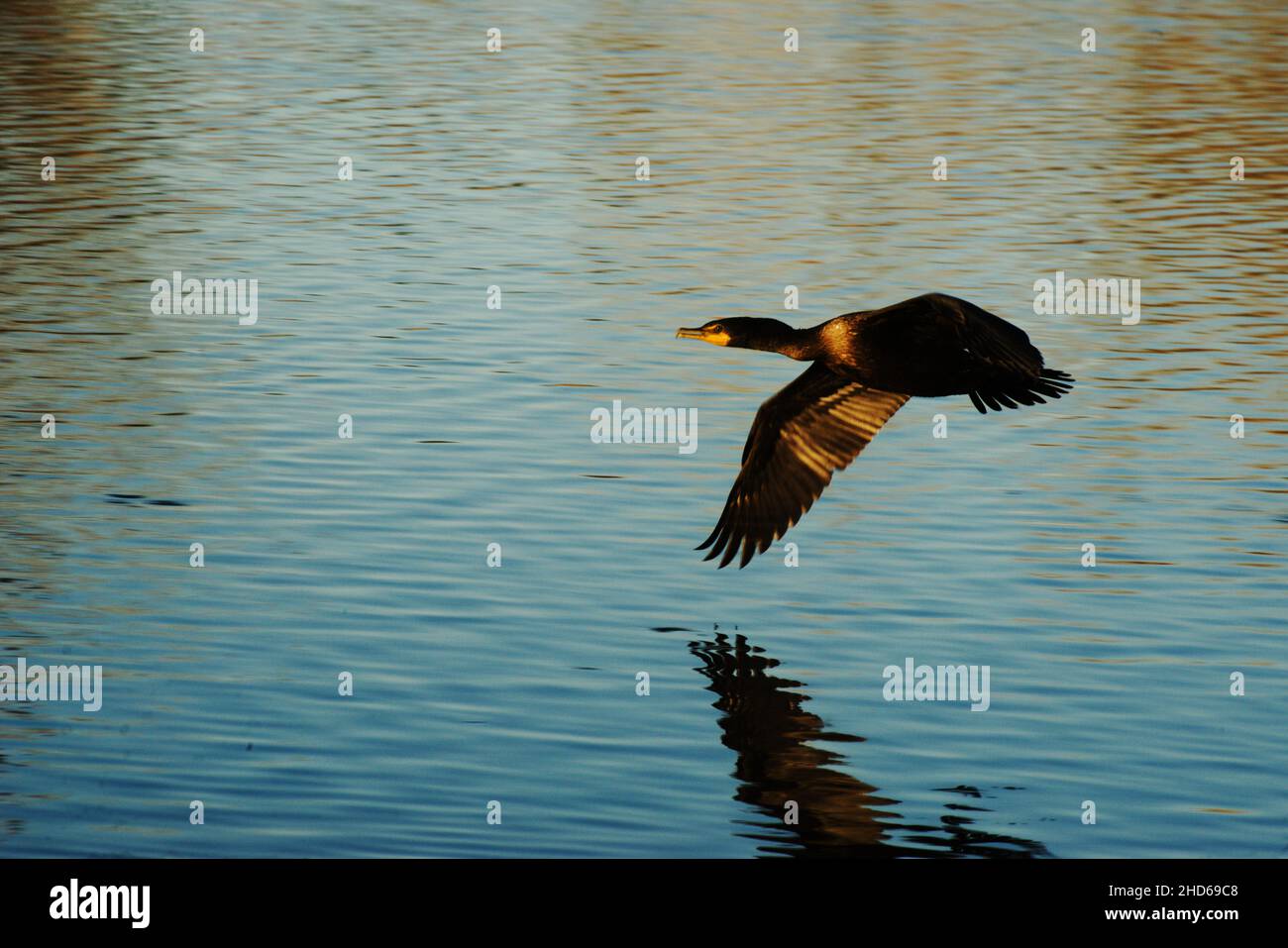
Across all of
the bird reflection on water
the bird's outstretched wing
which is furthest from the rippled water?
the bird's outstretched wing

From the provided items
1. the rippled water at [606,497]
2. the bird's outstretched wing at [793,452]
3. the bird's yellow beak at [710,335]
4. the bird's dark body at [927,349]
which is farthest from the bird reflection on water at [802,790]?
the bird's yellow beak at [710,335]

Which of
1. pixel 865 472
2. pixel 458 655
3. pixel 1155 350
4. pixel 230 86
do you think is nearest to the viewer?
pixel 458 655

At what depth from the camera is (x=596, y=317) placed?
1870cm

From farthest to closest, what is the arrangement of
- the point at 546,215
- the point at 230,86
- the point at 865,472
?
the point at 230,86 < the point at 546,215 < the point at 865,472

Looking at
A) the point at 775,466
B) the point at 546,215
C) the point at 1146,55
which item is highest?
the point at 1146,55

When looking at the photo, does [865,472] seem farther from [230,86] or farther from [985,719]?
[230,86]

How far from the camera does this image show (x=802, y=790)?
31.8 feet

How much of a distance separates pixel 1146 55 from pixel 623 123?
1049cm

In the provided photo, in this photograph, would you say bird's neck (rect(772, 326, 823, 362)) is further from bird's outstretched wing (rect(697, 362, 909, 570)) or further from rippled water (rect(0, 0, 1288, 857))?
rippled water (rect(0, 0, 1288, 857))

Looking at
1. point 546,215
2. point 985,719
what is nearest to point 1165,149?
point 546,215

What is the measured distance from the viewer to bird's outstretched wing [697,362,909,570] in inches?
481

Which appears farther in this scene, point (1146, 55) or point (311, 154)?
point (1146, 55)

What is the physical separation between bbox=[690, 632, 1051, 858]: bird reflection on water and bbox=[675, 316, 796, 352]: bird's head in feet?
5.74

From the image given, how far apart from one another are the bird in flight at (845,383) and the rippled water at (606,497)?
1.78 ft
